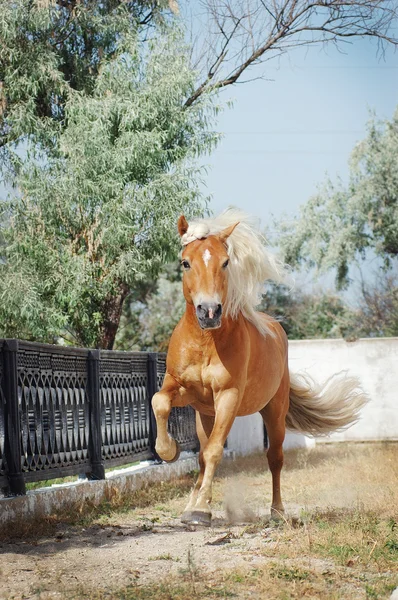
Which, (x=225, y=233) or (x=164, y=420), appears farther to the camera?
(x=225, y=233)

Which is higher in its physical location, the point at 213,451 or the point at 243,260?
the point at 243,260

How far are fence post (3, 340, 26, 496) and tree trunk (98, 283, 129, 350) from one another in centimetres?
1208

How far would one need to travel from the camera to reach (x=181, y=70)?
18.8m

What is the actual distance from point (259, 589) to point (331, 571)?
61 centimetres

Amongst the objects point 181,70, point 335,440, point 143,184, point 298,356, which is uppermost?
point 181,70

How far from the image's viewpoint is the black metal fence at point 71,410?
7410 millimetres

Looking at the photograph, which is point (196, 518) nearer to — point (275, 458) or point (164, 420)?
point (164, 420)

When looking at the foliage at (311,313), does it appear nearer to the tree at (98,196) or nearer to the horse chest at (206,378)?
the tree at (98,196)

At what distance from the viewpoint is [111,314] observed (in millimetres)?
19906

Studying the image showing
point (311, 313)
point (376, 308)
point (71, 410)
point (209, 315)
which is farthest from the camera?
point (311, 313)

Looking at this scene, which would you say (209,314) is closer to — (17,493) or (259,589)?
(259,589)

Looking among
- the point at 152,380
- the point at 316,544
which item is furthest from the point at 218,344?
the point at 152,380

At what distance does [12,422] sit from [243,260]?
2313 mm

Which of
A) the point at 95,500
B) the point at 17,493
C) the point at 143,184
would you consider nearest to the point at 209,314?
the point at 17,493
